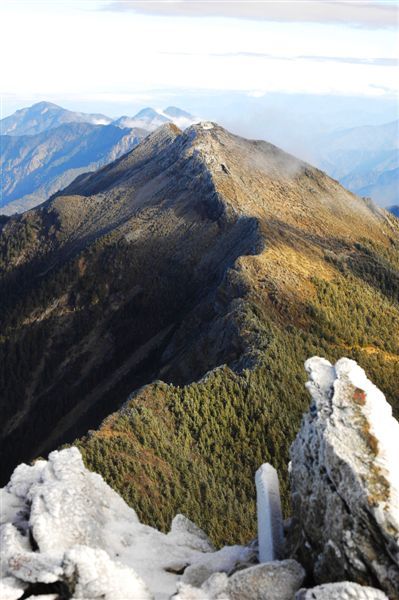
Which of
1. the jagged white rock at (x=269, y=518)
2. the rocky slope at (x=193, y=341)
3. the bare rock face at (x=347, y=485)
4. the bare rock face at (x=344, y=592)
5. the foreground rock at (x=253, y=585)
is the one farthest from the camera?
the rocky slope at (x=193, y=341)

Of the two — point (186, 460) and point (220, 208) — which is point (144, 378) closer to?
→ point (186, 460)

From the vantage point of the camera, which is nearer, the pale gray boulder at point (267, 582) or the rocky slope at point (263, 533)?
the rocky slope at point (263, 533)

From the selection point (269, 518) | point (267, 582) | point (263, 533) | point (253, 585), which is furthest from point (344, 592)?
point (263, 533)

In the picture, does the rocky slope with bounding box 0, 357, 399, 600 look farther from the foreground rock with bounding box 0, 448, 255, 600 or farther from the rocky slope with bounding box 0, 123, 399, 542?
the rocky slope with bounding box 0, 123, 399, 542

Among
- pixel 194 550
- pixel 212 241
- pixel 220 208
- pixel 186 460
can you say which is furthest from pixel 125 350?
pixel 194 550

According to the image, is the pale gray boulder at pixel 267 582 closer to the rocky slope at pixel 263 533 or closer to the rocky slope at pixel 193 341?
the rocky slope at pixel 263 533

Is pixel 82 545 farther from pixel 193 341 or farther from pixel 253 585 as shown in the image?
pixel 193 341

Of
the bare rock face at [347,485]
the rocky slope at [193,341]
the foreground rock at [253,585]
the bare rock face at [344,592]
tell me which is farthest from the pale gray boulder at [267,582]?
the rocky slope at [193,341]
